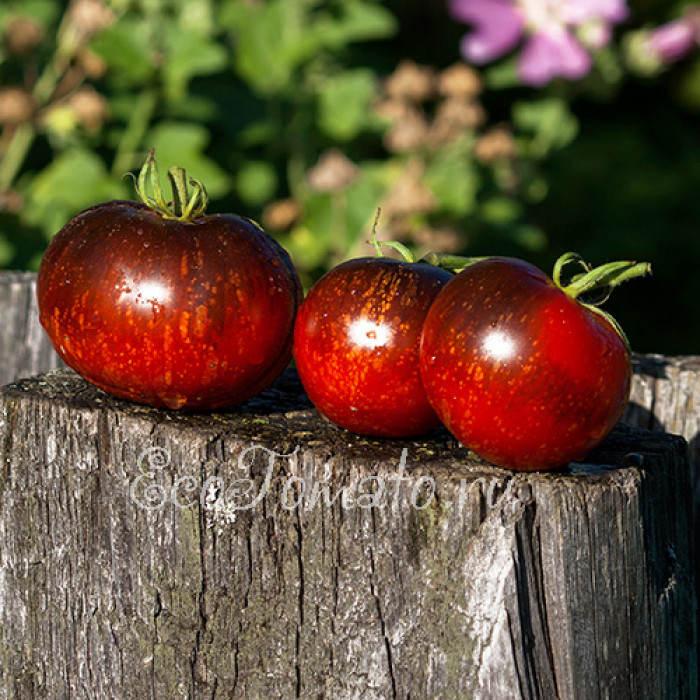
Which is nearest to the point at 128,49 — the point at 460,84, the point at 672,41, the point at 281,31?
the point at 281,31

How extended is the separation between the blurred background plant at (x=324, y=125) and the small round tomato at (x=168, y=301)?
5.82 feet

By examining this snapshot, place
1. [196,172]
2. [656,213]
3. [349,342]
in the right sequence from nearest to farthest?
[349,342]
[196,172]
[656,213]

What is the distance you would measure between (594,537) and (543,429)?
6.3 inches

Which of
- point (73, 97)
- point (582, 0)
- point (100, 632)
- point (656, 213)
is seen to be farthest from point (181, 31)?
point (100, 632)

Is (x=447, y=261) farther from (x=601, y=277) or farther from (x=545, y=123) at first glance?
(x=545, y=123)

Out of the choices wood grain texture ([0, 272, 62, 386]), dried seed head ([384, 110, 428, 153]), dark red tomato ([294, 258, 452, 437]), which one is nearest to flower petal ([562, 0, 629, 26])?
dried seed head ([384, 110, 428, 153])

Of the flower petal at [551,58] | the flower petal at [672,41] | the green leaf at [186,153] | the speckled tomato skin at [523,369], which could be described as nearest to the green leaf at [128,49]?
the green leaf at [186,153]

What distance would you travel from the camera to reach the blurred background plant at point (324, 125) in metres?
3.40

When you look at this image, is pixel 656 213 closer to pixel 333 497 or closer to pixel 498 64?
pixel 498 64

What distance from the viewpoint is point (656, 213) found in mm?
4426

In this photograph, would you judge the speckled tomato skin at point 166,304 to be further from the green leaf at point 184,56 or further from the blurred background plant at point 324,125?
the green leaf at point 184,56

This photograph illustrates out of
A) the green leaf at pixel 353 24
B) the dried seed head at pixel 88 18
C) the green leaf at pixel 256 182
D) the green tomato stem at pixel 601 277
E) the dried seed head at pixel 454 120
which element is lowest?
the green tomato stem at pixel 601 277

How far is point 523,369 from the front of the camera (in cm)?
133

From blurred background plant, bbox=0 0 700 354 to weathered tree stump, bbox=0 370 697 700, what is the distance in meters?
1.79
